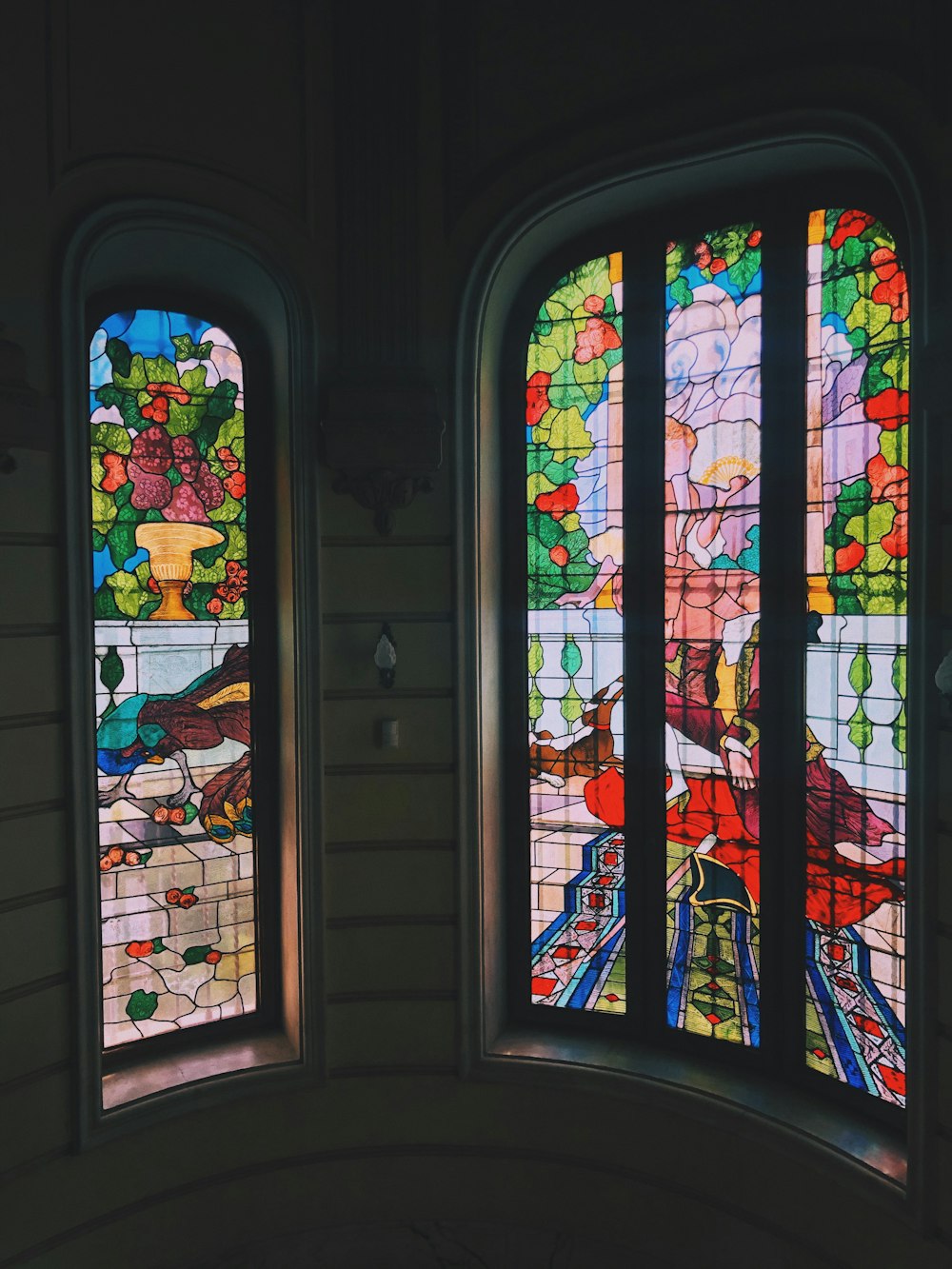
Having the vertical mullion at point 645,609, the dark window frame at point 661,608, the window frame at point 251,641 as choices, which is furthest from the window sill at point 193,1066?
the vertical mullion at point 645,609

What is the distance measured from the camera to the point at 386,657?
3088 millimetres

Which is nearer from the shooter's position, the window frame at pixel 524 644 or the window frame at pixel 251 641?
the window frame at pixel 524 644

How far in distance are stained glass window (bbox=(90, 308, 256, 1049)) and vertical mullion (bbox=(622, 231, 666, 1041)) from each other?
1.39 m

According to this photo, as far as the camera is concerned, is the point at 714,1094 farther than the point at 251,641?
No

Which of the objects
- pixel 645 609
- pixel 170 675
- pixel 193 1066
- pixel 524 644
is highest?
pixel 645 609

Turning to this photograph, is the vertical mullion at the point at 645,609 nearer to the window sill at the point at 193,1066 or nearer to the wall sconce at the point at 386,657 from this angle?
the wall sconce at the point at 386,657

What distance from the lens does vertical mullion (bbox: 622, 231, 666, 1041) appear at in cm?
313

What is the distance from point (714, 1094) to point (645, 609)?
62.0 inches

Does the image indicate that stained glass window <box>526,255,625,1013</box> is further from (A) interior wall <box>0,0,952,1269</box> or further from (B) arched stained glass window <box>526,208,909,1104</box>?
(A) interior wall <box>0,0,952,1269</box>

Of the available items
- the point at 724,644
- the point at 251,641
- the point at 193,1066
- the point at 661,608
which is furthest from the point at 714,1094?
the point at 251,641

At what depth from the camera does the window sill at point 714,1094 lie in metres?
2.58

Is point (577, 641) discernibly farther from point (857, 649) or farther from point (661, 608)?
point (857, 649)

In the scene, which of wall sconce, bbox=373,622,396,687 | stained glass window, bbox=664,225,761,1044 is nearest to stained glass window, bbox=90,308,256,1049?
wall sconce, bbox=373,622,396,687

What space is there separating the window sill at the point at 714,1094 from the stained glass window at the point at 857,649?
0.45 ft
